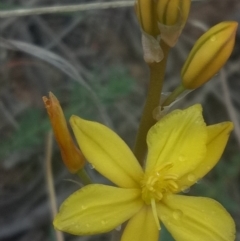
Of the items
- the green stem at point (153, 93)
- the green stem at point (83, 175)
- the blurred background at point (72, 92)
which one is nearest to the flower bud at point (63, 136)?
the green stem at point (83, 175)

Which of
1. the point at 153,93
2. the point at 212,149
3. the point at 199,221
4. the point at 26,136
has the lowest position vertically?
the point at 26,136

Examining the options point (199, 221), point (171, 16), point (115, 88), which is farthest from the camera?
point (115, 88)

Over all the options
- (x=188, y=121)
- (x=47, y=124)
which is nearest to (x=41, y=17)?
(x=47, y=124)

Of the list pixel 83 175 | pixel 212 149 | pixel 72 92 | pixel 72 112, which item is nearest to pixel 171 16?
pixel 212 149

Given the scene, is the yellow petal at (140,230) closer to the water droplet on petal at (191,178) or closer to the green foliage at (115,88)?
the water droplet on petal at (191,178)

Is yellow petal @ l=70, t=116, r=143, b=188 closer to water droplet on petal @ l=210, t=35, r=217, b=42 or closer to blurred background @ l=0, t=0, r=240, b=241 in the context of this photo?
water droplet on petal @ l=210, t=35, r=217, b=42

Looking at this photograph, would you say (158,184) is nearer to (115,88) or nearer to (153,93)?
(153,93)
